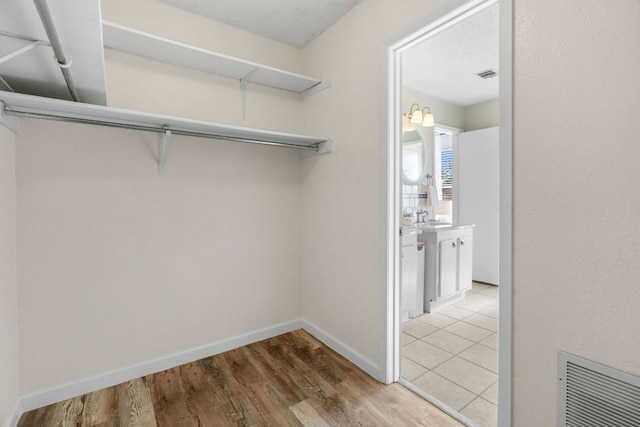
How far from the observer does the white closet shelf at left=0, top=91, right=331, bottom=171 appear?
1.44 m

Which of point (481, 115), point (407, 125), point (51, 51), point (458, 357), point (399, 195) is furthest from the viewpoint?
point (481, 115)

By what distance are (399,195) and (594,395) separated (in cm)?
125

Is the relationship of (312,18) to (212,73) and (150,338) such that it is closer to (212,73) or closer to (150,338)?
(212,73)

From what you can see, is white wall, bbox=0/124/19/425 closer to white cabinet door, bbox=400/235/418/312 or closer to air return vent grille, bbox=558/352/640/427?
air return vent grille, bbox=558/352/640/427

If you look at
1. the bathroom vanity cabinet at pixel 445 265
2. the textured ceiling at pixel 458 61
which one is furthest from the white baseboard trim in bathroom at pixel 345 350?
the textured ceiling at pixel 458 61

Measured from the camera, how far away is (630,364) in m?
1.06

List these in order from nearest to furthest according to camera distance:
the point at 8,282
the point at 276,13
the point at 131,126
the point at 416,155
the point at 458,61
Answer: the point at 8,282 → the point at 131,126 → the point at 276,13 → the point at 458,61 → the point at 416,155

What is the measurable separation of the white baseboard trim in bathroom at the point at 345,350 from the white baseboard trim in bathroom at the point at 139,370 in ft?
0.66

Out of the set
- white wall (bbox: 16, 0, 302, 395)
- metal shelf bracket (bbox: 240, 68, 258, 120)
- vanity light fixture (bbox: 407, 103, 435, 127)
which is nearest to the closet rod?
white wall (bbox: 16, 0, 302, 395)

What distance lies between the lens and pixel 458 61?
3033mm

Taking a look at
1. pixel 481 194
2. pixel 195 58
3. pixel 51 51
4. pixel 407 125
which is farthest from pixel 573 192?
pixel 481 194

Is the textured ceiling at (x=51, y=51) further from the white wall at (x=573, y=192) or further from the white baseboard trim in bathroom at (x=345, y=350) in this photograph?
the white baseboard trim in bathroom at (x=345, y=350)

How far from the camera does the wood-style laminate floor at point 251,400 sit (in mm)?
1644

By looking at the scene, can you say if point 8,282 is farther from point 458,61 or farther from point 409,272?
point 458,61
